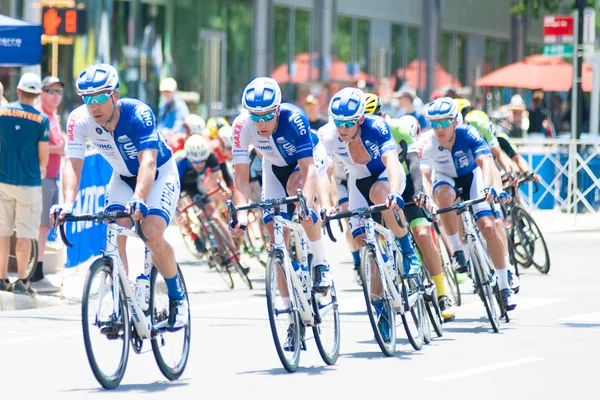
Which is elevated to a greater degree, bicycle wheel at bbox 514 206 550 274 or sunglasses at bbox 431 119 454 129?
sunglasses at bbox 431 119 454 129

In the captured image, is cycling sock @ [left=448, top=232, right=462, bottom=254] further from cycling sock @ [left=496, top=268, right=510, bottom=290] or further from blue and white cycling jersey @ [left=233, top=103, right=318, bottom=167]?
blue and white cycling jersey @ [left=233, top=103, right=318, bottom=167]

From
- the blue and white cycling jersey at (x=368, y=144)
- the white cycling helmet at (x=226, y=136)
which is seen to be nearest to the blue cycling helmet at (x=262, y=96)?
the blue and white cycling jersey at (x=368, y=144)

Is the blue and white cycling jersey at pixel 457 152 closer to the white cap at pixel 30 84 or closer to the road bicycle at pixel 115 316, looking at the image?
the white cap at pixel 30 84

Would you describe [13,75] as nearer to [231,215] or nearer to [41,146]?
[41,146]

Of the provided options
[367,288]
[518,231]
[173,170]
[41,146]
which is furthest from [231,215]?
[518,231]

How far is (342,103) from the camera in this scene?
1004 centimetres

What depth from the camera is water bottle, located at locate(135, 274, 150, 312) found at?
28.9 feet

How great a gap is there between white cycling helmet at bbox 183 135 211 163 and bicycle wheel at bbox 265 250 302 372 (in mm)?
6704

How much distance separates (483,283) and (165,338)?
3.29 meters

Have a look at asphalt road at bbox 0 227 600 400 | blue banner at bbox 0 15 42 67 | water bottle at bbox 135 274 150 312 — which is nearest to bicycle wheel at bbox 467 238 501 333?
asphalt road at bbox 0 227 600 400

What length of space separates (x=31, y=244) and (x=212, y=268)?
3484 millimetres

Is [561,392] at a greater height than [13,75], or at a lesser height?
lesser

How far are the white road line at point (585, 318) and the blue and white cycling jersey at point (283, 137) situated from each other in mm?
3233

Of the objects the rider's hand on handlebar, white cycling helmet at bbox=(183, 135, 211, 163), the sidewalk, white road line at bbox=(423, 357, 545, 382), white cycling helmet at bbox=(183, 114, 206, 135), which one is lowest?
the sidewalk
